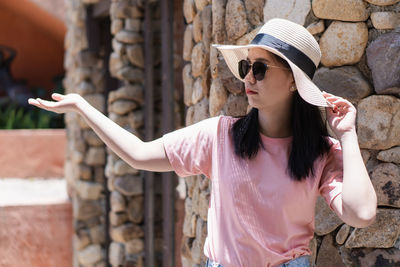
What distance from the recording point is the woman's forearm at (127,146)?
6.50 feet

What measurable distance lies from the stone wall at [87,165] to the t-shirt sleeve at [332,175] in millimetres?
4246

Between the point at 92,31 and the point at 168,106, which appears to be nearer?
the point at 168,106

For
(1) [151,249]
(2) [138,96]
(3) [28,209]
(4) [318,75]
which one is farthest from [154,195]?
(4) [318,75]

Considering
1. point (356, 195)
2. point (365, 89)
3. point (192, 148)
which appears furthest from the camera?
point (365, 89)

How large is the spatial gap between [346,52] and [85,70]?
13.0ft

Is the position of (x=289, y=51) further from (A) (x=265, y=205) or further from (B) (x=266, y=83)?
(A) (x=265, y=205)

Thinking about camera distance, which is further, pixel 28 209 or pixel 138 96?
pixel 28 209

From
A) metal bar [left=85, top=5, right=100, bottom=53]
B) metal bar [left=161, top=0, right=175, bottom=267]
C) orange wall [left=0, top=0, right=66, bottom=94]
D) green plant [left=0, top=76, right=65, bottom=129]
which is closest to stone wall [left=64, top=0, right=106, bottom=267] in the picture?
metal bar [left=85, top=5, right=100, bottom=53]

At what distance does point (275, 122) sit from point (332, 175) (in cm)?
24

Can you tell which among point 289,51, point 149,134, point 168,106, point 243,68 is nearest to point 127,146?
point 243,68

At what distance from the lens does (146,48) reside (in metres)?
4.92

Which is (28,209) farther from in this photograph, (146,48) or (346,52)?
(346,52)

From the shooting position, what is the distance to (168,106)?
4.54 meters

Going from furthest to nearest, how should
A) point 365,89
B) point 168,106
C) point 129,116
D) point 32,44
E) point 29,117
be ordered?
point 32,44, point 29,117, point 129,116, point 168,106, point 365,89
